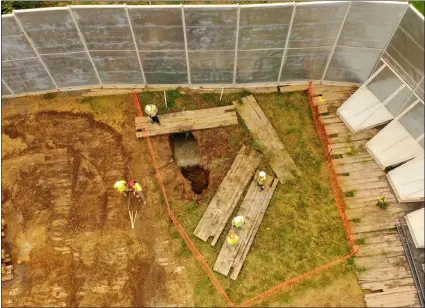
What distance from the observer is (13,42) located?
523 inches

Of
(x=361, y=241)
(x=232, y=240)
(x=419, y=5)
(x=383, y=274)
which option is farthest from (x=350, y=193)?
(x=419, y=5)

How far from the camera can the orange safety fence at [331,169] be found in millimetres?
13091

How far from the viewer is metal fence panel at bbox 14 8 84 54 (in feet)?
40.9

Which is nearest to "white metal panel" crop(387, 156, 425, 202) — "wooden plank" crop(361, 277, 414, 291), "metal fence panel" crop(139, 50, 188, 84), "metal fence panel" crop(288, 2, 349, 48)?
"wooden plank" crop(361, 277, 414, 291)

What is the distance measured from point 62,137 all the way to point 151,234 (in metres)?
5.22

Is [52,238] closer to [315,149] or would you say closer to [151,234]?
[151,234]

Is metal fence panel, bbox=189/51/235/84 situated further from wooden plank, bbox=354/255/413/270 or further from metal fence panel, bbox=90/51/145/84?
wooden plank, bbox=354/255/413/270

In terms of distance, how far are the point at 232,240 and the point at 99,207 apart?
484 centimetres

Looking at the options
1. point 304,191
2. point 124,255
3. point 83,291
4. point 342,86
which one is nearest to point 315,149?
point 304,191

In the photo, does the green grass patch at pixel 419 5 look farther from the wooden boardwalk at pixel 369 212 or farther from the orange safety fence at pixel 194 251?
the orange safety fence at pixel 194 251

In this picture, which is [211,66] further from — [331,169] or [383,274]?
[383,274]

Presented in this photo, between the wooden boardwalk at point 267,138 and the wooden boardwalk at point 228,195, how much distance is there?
1.61 ft

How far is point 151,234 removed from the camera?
1329 centimetres

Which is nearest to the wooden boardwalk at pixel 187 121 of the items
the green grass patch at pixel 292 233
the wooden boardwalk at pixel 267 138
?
the wooden boardwalk at pixel 267 138
